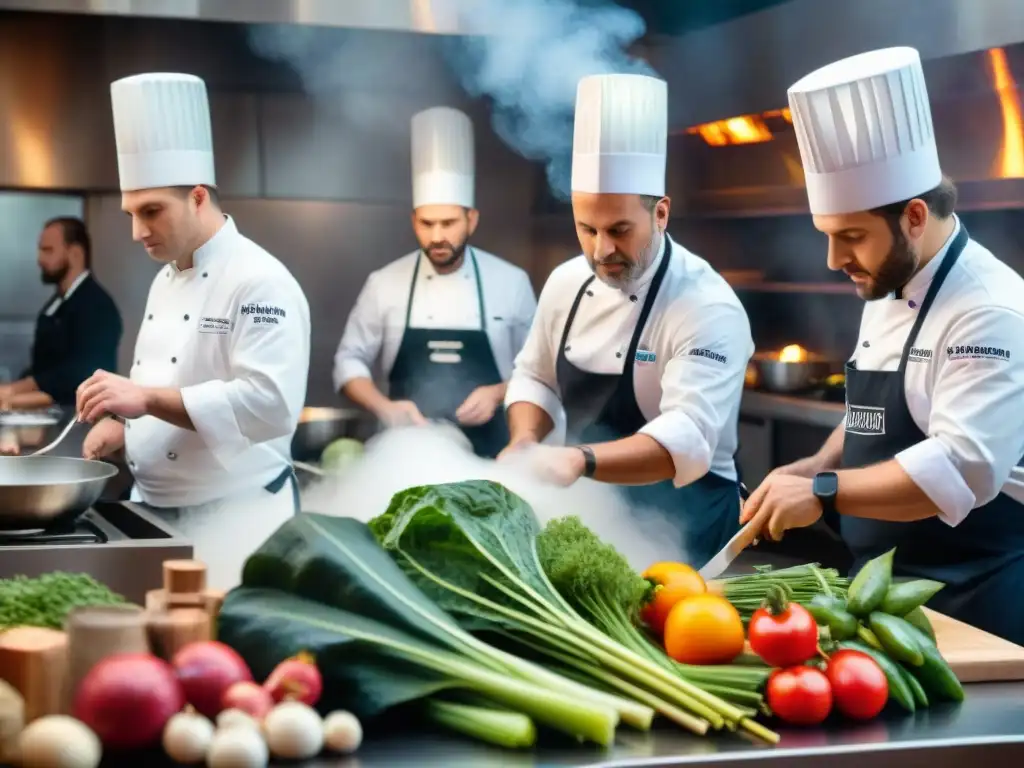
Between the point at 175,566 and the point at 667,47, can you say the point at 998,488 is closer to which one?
the point at 175,566

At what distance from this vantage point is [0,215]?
5.24 m

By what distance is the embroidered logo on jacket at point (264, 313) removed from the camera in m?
2.92

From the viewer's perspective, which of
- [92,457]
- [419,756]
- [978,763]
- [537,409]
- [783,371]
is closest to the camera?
[419,756]

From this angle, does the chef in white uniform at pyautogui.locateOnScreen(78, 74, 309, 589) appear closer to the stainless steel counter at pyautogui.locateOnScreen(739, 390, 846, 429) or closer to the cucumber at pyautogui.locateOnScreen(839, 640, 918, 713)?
the cucumber at pyautogui.locateOnScreen(839, 640, 918, 713)

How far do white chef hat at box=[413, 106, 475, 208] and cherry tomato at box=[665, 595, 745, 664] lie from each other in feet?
10.8

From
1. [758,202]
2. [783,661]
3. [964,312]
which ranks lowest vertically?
[783,661]

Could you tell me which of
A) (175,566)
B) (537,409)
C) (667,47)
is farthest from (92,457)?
(667,47)

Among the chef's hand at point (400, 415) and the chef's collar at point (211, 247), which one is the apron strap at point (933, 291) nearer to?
the chef's collar at point (211, 247)

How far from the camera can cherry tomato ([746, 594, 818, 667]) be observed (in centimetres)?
151

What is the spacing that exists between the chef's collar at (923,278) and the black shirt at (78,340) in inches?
133

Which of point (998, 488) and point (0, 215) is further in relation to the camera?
point (0, 215)

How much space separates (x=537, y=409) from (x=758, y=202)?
232cm

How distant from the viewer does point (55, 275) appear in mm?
5074

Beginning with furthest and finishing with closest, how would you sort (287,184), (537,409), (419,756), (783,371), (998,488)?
(287,184)
(783,371)
(537,409)
(998,488)
(419,756)
